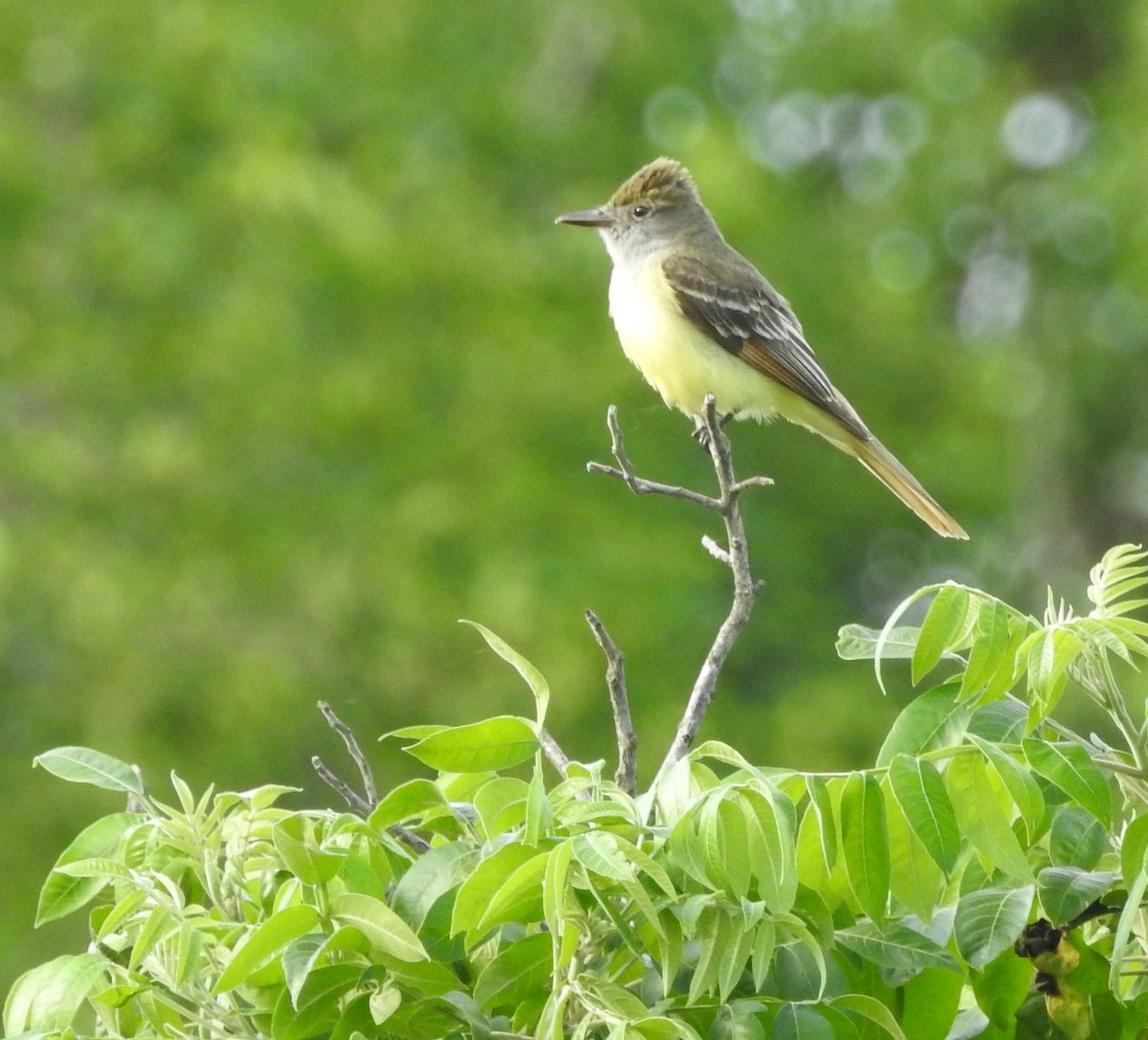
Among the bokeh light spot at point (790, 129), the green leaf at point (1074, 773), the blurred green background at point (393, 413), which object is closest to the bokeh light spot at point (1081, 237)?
the blurred green background at point (393, 413)

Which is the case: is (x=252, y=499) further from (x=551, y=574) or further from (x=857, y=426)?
(x=857, y=426)

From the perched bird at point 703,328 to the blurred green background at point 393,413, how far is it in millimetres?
6920

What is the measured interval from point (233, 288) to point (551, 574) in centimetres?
404

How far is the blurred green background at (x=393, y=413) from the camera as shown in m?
15.2

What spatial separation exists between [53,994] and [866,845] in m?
0.85

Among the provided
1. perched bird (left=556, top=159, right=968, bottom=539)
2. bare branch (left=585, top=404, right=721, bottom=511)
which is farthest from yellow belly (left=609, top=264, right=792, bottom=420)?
bare branch (left=585, top=404, right=721, bottom=511)

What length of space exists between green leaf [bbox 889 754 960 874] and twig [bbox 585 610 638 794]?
469 millimetres

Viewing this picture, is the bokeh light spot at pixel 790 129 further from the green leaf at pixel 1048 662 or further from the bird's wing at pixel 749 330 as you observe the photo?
the green leaf at pixel 1048 662

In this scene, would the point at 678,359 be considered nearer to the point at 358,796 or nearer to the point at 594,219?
the point at 594,219

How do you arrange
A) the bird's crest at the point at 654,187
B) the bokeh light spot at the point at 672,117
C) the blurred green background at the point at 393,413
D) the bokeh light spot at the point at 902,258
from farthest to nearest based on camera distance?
the bokeh light spot at the point at 902,258
the bokeh light spot at the point at 672,117
the blurred green background at the point at 393,413
the bird's crest at the point at 654,187

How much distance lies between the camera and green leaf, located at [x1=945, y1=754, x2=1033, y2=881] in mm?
1886

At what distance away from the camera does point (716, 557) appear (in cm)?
310

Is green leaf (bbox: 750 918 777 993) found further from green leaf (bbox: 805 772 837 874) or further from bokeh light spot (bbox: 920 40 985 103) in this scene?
bokeh light spot (bbox: 920 40 985 103)

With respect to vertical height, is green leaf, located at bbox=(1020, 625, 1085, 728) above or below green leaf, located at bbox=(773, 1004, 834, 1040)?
above
